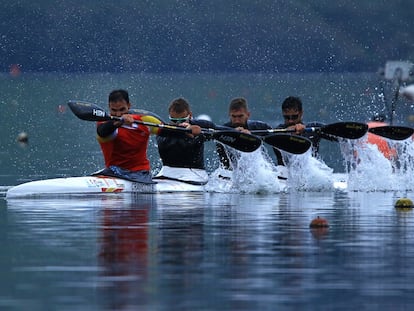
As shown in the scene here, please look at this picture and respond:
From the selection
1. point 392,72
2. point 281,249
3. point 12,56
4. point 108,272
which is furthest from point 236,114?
point 12,56

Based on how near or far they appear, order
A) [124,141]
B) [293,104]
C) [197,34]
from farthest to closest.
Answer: [197,34] < [293,104] < [124,141]

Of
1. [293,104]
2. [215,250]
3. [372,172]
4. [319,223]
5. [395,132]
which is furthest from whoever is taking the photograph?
[395,132]

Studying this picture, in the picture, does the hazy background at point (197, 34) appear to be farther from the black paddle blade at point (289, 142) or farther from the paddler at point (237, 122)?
the black paddle blade at point (289, 142)

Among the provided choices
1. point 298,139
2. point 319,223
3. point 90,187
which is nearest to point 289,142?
point 298,139

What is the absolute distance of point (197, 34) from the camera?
632 feet

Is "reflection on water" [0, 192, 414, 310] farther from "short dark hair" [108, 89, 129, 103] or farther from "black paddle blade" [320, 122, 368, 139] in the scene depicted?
"black paddle blade" [320, 122, 368, 139]

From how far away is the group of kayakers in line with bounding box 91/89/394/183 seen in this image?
25312 millimetres

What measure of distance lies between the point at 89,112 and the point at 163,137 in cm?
192

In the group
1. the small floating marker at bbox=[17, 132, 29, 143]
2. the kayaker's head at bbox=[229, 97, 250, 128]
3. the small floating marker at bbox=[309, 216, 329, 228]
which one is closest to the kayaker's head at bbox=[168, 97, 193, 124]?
the kayaker's head at bbox=[229, 97, 250, 128]

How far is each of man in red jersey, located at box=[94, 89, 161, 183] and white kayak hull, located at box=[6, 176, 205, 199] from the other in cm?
15

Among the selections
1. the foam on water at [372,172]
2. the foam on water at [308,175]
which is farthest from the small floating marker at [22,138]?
the foam on water at [308,175]

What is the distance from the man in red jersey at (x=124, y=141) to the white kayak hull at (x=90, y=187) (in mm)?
151

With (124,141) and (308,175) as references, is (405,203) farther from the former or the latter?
(124,141)

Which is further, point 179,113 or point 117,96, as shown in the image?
point 179,113
